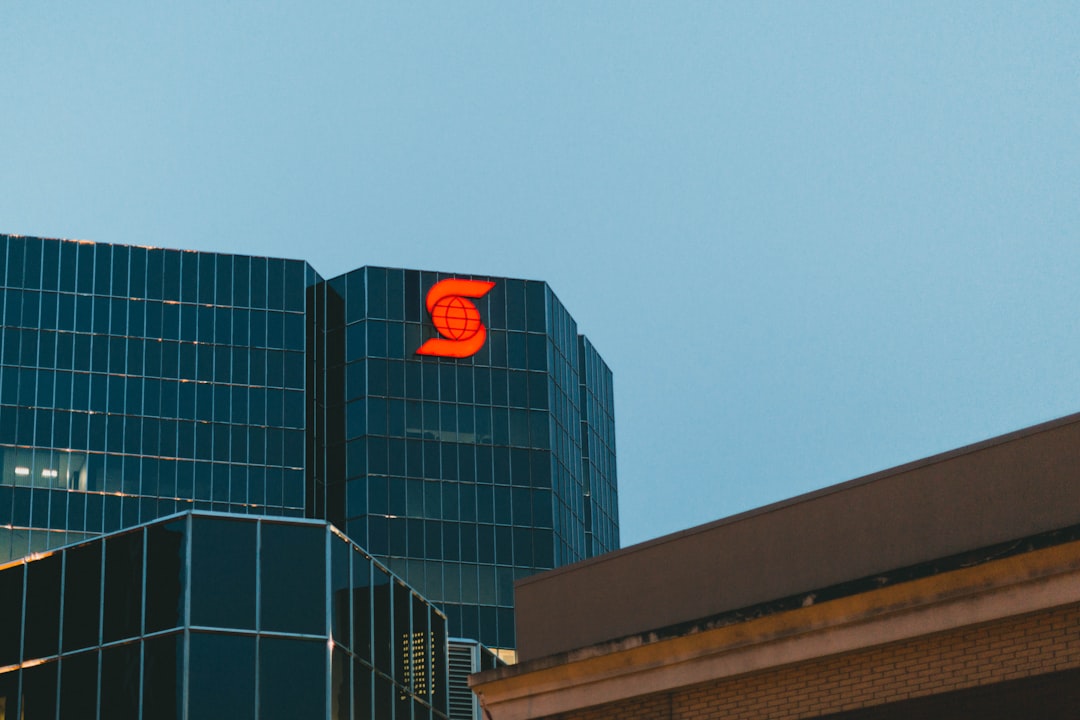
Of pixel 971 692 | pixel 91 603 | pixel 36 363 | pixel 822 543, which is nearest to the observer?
pixel 971 692

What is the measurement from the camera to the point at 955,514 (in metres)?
19.3

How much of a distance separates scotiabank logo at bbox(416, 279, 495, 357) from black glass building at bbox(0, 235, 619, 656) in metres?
0.49

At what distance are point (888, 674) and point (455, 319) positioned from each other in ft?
250

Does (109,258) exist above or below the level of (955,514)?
above

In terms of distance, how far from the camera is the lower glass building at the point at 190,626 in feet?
107

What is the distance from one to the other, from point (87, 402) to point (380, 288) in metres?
17.5

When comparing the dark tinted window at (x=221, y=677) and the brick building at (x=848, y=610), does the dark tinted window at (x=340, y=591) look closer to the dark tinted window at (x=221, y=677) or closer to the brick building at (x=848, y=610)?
the dark tinted window at (x=221, y=677)

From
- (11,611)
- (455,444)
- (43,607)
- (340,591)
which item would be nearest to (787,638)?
(340,591)

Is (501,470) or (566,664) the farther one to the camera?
(501,470)

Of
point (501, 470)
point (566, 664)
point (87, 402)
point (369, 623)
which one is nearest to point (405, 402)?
point (501, 470)

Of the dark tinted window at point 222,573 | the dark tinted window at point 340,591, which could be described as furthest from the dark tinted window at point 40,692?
the dark tinted window at point 340,591

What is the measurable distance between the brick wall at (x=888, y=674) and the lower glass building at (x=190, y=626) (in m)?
13.3

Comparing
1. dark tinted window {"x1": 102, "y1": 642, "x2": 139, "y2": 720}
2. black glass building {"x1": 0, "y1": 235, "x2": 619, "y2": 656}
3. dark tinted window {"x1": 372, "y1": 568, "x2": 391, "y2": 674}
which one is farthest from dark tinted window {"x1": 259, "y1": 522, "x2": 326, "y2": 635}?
black glass building {"x1": 0, "y1": 235, "x2": 619, "y2": 656}

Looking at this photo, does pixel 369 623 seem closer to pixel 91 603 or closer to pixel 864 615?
pixel 91 603
